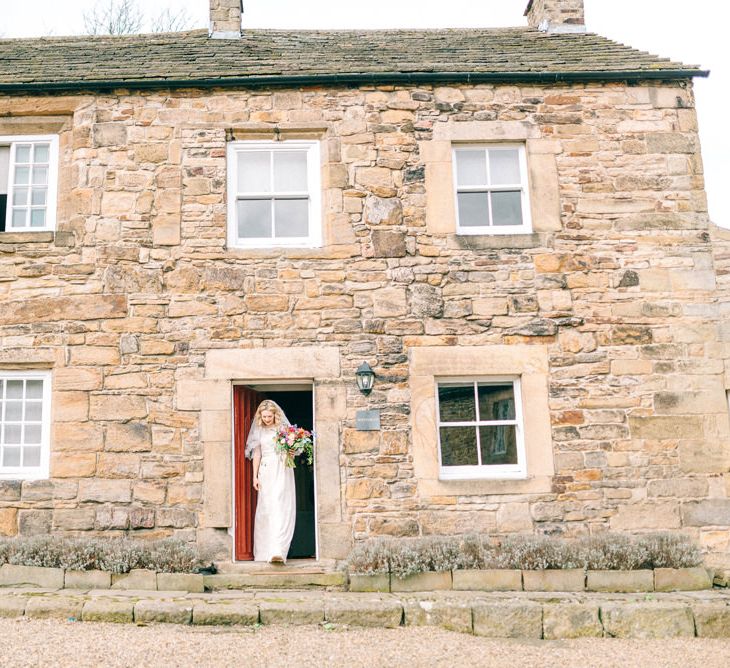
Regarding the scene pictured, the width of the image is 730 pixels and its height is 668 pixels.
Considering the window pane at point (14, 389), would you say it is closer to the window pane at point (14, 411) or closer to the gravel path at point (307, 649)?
the window pane at point (14, 411)

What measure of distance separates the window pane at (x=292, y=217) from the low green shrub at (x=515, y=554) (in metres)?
3.81

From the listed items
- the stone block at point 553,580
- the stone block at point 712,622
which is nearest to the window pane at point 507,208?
the stone block at point 553,580

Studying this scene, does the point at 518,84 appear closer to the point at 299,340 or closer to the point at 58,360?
the point at 299,340

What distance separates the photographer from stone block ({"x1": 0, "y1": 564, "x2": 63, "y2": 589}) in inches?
297

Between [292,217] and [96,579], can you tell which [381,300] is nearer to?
[292,217]

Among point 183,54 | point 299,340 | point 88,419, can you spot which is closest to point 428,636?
point 299,340

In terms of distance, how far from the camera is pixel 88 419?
28.1ft

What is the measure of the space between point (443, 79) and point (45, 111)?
4.97 m

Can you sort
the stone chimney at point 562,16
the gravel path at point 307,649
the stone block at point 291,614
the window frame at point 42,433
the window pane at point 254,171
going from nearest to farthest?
the gravel path at point 307,649, the stone block at point 291,614, the window frame at point 42,433, the window pane at point 254,171, the stone chimney at point 562,16

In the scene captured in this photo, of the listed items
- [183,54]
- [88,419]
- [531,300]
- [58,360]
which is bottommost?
[88,419]

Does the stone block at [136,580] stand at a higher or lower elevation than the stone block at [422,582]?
higher

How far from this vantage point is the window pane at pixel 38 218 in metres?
9.21

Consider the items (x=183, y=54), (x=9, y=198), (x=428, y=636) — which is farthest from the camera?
(x=183, y=54)

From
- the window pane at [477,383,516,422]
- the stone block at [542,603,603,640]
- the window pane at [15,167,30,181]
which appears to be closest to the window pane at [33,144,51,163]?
the window pane at [15,167,30,181]
